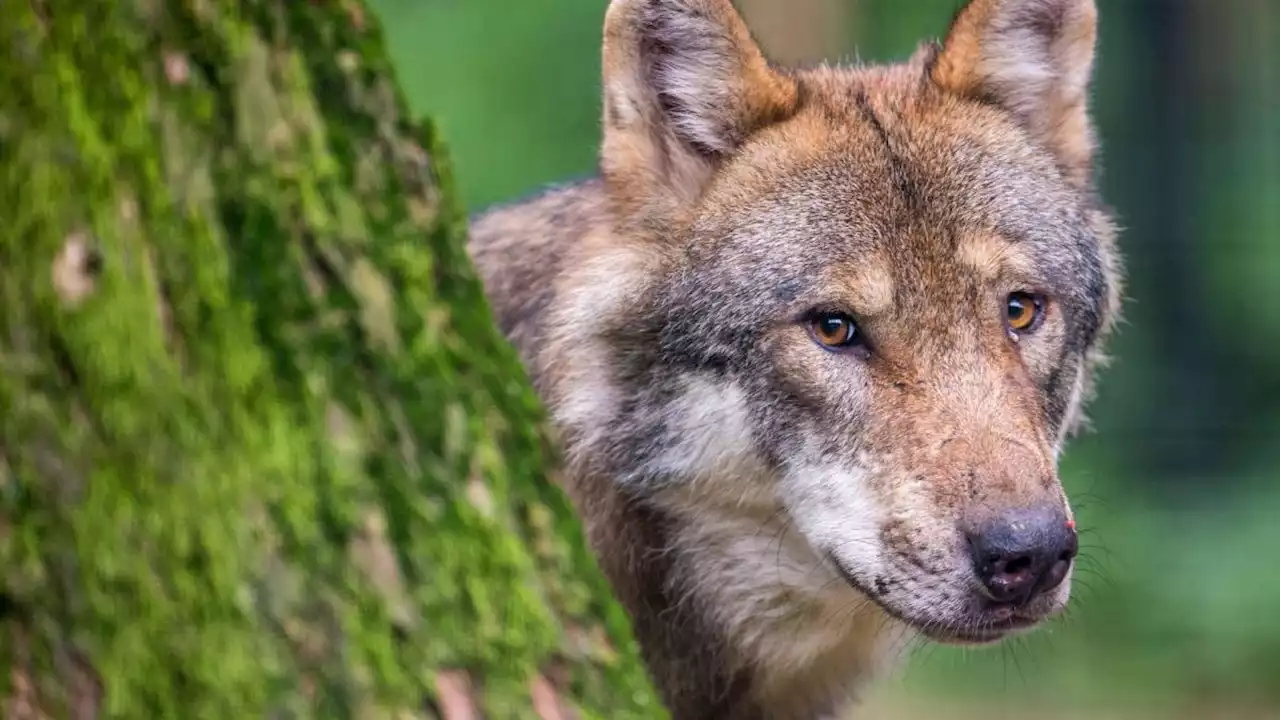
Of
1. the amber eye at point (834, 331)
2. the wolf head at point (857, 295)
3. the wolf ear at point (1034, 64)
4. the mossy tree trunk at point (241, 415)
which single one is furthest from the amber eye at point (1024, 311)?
the mossy tree trunk at point (241, 415)

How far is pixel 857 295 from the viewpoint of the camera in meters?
3.50

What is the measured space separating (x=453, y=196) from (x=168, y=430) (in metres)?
0.60

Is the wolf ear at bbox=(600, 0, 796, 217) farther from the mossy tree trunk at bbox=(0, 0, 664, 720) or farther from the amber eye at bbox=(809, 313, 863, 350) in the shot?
the mossy tree trunk at bbox=(0, 0, 664, 720)

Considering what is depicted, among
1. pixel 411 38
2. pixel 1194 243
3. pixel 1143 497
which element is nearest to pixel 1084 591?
pixel 1143 497

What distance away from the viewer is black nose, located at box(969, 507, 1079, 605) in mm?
3033

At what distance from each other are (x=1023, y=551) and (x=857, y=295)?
0.75 m

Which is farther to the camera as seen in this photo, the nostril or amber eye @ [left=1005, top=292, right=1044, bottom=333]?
amber eye @ [left=1005, top=292, right=1044, bottom=333]

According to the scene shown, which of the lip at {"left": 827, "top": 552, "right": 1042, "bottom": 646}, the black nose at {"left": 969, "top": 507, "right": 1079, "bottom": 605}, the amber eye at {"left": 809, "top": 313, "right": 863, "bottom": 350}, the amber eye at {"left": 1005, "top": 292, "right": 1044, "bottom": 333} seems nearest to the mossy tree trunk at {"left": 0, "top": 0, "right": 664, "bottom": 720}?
the black nose at {"left": 969, "top": 507, "right": 1079, "bottom": 605}

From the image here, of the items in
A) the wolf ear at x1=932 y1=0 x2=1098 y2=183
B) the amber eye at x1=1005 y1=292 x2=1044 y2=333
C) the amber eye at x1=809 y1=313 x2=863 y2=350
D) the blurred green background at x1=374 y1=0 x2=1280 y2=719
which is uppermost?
the wolf ear at x1=932 y1=0 x2=1098 y2=183

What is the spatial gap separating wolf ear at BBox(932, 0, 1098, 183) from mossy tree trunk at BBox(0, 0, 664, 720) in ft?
7.12

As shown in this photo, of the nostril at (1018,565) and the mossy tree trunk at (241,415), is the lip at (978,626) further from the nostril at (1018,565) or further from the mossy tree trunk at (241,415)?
the mossy tree trunk at (241,415)

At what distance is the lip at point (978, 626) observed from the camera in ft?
10.4

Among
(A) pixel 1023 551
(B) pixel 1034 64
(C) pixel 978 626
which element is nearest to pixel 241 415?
(A) pixel 1023 551

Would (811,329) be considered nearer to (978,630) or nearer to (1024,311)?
(1024,311)
